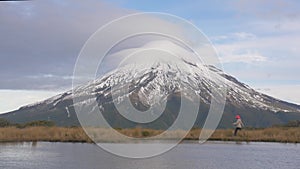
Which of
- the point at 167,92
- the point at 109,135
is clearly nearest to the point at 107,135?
the point at 109,135

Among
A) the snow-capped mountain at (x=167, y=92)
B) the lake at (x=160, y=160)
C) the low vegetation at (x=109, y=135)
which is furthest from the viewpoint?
the snow-capped mountain at (x=167, y=92)

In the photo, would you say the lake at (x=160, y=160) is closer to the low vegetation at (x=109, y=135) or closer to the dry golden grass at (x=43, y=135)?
the dry golden grass at (x=43, y=135)

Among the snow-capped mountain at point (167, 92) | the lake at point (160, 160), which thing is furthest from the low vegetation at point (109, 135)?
the snow-capped mountain at point (167, 92)

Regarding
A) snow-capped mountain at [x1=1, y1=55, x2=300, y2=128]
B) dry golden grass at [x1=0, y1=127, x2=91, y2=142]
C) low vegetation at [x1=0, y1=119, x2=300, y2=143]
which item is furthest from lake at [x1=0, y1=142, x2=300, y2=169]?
snow-capped mountain at [x1=1, y1=55, x2=300, y2=128]

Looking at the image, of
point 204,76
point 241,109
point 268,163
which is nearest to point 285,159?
point 268,163

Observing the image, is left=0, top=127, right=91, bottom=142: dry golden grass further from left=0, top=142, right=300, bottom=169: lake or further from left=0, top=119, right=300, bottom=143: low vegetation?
left=0, top=142, right=300, bottom=169: lake

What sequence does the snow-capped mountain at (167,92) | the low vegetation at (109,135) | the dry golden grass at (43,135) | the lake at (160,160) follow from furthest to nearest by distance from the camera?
the snow-capped mountain at (167,92) < the low vegetation at (109,135) < the dry golden grass at (43,135) < the lake at (160,160)

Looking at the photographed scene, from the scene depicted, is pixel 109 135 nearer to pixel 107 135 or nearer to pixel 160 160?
pixel 107 135

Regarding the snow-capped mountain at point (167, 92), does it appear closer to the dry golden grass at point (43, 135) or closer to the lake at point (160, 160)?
the dry golden grass at point (43, 135)

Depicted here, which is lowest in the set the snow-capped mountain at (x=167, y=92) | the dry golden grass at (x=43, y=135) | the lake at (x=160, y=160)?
the lake at (x=160, y=160)

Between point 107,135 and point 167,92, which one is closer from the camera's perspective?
point 107,135

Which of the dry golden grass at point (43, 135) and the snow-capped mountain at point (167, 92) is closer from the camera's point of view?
the dry golden grass at point (43, 135)

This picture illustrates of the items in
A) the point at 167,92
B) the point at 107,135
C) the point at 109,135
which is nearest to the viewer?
the point at 107,135

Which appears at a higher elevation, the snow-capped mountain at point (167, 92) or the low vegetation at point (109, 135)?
the snow-capped mountain at point (167, 92)
